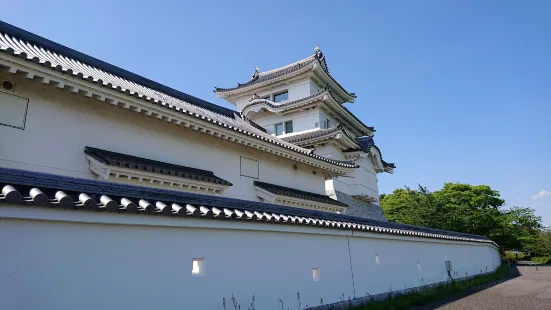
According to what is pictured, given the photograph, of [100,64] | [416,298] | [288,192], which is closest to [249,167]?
[288,192]

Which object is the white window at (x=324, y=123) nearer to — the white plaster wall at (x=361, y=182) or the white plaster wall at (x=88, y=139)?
the white plaster wall at (x=361, y=182)

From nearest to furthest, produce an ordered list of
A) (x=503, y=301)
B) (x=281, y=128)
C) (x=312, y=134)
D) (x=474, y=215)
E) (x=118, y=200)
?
(x=118, y=200), (x=503, y=301), (x=312, y=134), (x=281, y=128), (x=474, y=215)

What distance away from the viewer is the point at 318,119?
2448cm

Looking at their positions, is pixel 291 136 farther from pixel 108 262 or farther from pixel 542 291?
pixel 108 262

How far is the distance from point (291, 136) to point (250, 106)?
424 cm

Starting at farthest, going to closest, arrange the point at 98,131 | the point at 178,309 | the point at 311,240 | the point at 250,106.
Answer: the point at 250,106, the point at 98,131, the point at 311,240, the point at 178,309

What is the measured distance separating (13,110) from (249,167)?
7.57 meters

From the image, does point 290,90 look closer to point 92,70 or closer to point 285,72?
point 285,72

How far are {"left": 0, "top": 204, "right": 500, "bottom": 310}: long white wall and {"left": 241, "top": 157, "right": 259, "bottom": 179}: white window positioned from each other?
5660 millimetres

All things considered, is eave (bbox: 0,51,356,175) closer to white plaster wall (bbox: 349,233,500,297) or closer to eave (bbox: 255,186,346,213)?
eave (bbox: 255,186,346,213)

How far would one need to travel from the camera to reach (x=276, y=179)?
14477mm

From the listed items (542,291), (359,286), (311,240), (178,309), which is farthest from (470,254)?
(178,309)

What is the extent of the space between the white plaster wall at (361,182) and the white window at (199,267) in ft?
55.3

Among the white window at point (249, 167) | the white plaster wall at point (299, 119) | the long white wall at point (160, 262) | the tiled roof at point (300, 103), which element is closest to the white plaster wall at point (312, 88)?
the tiled roof at point (300, 103)
